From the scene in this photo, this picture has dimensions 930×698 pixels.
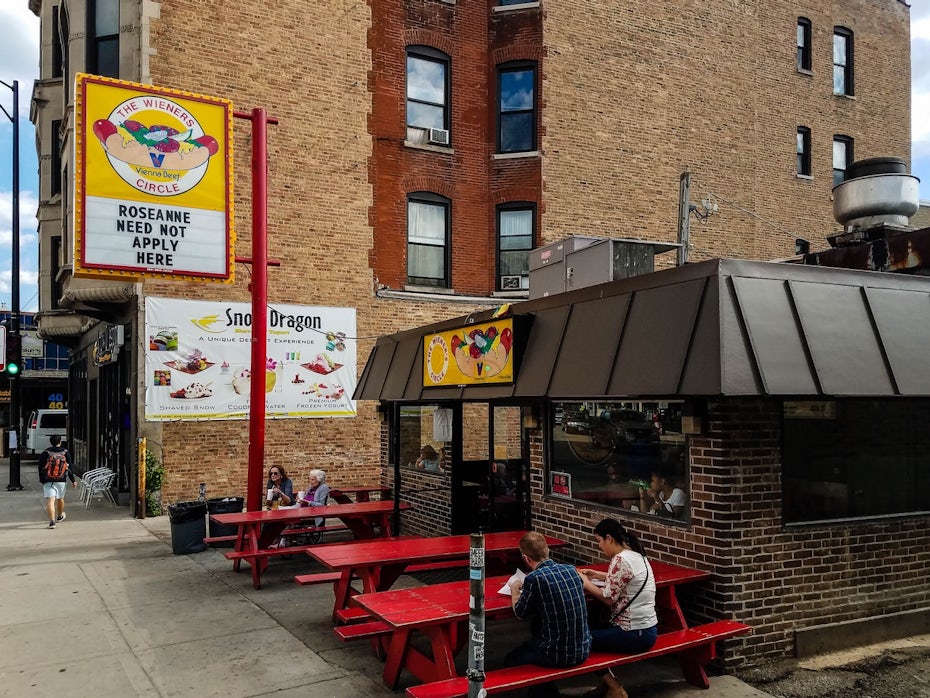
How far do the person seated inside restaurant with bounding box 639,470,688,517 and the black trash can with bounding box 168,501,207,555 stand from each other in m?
7.31

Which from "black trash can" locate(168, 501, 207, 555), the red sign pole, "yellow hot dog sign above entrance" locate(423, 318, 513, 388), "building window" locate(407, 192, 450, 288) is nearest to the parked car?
"yellow hot dog sign above entrance" locate(423, 318, 513, 388)

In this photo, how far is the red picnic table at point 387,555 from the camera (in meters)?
7.40

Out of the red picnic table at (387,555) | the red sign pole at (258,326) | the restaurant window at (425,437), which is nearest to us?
the red picnic table at (387,555)

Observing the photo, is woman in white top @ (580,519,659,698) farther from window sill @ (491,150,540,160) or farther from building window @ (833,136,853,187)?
building window @ (833,136,853,187)

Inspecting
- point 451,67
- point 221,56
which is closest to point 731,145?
point 451,67

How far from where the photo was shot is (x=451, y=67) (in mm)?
19812

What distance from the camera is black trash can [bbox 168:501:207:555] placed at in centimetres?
1155

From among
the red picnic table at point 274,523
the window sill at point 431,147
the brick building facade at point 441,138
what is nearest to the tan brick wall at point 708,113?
the brick building facade at point 441,138

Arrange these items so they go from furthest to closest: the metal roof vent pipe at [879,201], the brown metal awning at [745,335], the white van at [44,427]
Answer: the white van at [44,427] < the metal roof vent pipe at [879,201] < the brown metal awning at [745,335]

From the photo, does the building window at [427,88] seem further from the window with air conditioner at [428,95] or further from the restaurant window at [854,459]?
the restaurant window at [854,459]

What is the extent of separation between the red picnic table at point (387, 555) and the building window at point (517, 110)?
546 inches

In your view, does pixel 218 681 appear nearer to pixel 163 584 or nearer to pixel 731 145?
pixel 163 584

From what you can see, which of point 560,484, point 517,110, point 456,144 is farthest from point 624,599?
point 517,110

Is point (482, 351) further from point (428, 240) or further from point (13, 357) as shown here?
point (13, 357)
